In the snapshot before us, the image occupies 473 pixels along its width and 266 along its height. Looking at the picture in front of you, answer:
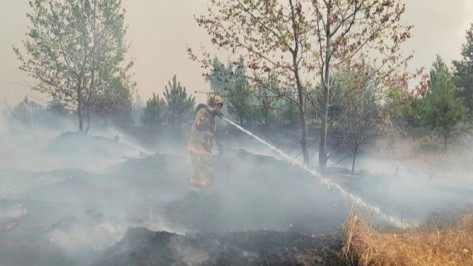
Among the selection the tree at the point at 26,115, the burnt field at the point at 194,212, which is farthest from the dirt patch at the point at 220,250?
the tree at the point at 26,115

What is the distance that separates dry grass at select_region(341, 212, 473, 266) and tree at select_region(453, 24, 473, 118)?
25.3 m

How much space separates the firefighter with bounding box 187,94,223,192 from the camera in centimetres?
944

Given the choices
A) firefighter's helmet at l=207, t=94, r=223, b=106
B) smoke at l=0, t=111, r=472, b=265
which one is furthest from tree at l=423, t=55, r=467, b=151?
firefighter's helmet at l=207, t=94, r=223, b=106

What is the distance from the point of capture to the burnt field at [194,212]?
534cm

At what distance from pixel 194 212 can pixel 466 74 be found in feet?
93.3

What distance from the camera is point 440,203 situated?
10.5 meters

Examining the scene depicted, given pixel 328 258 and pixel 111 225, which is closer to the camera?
pixel 328 258

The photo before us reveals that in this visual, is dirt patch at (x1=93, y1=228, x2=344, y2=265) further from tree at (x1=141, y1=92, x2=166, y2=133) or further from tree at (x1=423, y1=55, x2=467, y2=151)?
tree at (x1=141, y1=92, x2=166, y2=133)

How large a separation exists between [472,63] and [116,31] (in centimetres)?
2670

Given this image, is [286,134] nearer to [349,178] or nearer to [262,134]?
[262,134]

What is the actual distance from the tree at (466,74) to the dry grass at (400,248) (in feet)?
83.1

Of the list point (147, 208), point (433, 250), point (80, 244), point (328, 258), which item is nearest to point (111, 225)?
point (80, 244)

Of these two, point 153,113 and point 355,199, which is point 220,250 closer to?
point 355,199

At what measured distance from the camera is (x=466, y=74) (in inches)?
1171
